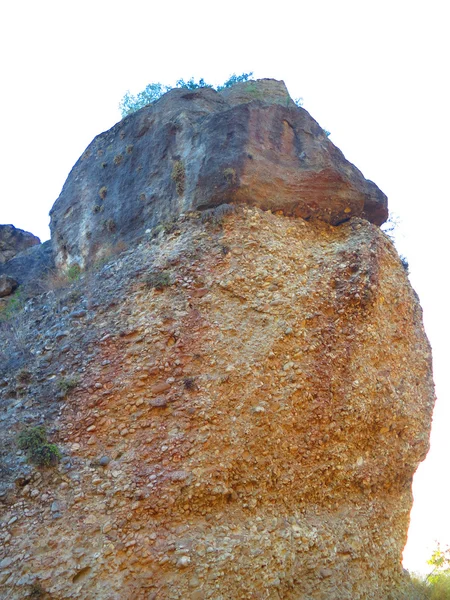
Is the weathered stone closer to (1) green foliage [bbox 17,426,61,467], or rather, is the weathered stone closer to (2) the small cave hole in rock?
(1) green foliage [bbox 17,426,61,467]

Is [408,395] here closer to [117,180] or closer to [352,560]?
[352,560]

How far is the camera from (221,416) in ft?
33.0

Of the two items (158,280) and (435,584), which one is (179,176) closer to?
(158,280)

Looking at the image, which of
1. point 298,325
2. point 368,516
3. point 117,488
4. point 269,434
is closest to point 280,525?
point 269,434

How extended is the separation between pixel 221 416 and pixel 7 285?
8.87m

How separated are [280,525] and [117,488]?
2.87 metres

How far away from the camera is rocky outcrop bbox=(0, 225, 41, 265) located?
62.3ft

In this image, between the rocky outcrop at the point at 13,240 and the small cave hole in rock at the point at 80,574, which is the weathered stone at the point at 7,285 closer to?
the rocky outcrop at the point at 13,240

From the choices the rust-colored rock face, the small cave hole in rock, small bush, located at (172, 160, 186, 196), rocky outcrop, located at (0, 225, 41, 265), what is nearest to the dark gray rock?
rocky outcrop, located at (0, 225, 41, 265)

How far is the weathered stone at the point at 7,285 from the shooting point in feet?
52.4

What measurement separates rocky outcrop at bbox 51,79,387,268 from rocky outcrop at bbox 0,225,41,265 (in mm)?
2914

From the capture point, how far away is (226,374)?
34.5 ft

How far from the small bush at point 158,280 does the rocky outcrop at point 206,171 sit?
2179 millimetres

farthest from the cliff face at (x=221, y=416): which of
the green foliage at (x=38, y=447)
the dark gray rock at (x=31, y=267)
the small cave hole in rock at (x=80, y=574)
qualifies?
the dark gray rock at (x=31, y=267)
